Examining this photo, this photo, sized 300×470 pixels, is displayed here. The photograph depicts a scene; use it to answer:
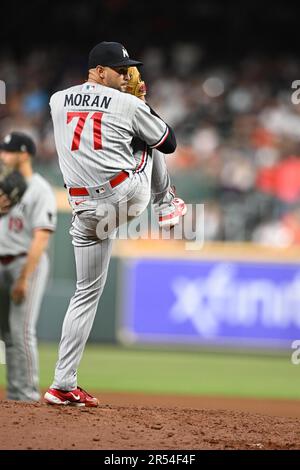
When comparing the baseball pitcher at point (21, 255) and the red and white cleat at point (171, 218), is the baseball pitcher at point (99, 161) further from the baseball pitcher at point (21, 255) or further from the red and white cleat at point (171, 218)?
the baseball pitcher at point (21, 255)

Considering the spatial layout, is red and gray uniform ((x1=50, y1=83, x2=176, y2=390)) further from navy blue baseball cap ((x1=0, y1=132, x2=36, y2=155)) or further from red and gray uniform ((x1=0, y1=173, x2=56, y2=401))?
navy blue baseball cap ((x1=0, y1=132, x2=36, y2=155))

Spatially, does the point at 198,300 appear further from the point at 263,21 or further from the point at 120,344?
the point at 263,21

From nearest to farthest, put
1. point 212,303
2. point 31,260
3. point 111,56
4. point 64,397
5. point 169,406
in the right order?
point 111,56
point 64,397
point 169,406
point 31,260
point 212,303

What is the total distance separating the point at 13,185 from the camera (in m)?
7.52

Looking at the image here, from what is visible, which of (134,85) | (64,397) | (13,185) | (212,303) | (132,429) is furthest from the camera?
(212,303)

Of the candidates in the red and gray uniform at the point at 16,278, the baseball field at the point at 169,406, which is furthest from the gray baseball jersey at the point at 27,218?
the baseball field at the point at 169,406

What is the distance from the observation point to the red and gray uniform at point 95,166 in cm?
490

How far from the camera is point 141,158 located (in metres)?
5.10

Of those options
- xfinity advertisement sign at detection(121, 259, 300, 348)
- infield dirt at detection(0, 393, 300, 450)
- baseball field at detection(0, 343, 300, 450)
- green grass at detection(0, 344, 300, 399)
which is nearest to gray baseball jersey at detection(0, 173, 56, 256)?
baseball field at detection(0, 343, 300, 450)

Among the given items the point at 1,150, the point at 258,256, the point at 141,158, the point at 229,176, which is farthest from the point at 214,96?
the point at 141,158

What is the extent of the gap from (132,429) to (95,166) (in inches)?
56.6

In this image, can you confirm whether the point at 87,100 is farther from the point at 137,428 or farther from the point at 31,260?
the point at 31,260

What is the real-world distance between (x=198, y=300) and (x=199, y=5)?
9004mm

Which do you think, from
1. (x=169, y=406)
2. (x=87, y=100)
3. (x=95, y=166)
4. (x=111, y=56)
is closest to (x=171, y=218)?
(x=95, y=166)
